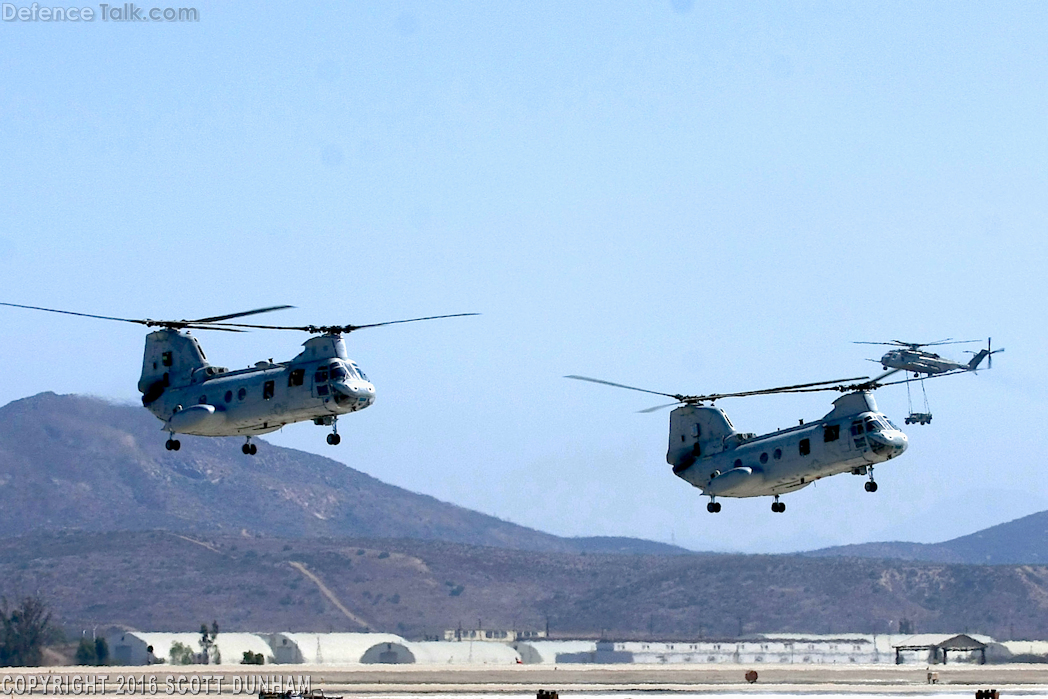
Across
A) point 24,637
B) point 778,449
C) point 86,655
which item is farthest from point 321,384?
point 24,637

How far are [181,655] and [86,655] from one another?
871 centimetres

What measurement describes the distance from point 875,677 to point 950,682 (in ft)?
24.0

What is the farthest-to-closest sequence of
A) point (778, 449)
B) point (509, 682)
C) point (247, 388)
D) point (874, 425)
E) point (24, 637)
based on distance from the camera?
point (24, 637) → point (509, 682) → point (778, 449) → point (874, 425) → point (247, 388)

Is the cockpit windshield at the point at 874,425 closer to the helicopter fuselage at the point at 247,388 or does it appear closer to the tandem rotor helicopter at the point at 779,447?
the tandem rotor helicopter at the point at 779,447

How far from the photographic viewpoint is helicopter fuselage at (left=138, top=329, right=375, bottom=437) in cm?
7431

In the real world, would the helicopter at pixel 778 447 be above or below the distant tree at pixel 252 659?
above

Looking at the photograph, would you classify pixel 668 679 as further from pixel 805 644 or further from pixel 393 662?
pixel 805 644

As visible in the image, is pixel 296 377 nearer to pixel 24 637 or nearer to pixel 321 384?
pixel 321 384

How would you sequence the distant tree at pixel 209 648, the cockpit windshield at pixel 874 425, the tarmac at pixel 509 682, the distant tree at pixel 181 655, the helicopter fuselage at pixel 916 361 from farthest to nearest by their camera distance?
the distant tree at pixel 209 648, the distant tree at pixel 181 655, the helicopter fuselage at pixel 916 361, the tarmac at pixel 509 682, the cockpit windshield at pixel 874 425

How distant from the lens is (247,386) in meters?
76.6

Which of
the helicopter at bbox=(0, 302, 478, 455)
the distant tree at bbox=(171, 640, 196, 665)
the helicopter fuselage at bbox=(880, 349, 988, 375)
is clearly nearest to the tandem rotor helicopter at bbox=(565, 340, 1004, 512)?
the helicopter at bbox=(0, 302, 478, 455)

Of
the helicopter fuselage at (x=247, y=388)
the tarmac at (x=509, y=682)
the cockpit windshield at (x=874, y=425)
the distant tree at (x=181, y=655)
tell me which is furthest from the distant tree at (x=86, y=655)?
the cockpit windshield at (x=874, y=425)

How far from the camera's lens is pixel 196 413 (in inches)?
3039

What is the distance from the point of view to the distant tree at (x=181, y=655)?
149250 mm
